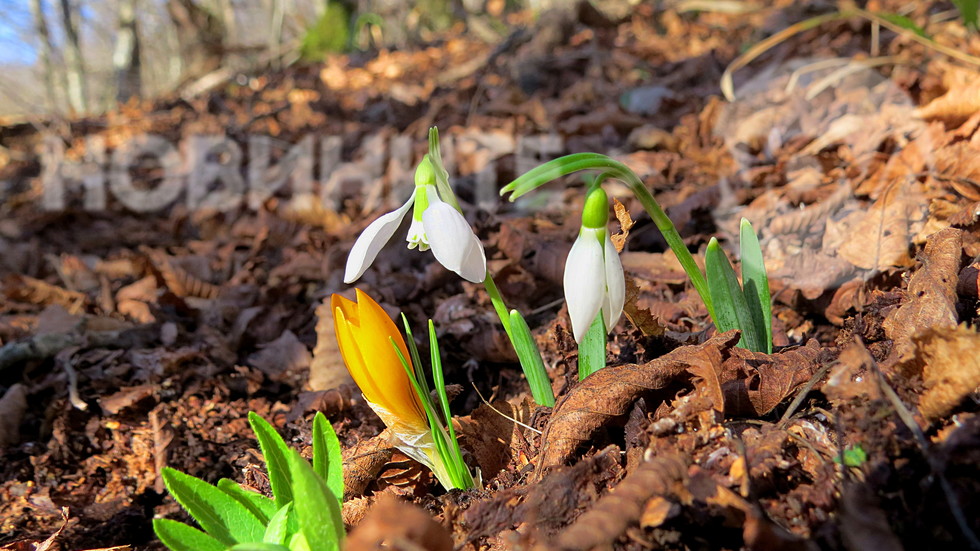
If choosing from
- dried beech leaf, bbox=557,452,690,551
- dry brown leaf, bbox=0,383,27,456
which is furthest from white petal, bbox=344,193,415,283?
dry brown leaf, bbox=0,383,27,456

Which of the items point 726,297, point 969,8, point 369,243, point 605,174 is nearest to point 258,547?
point 369,243

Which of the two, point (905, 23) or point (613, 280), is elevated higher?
point (905, 23)

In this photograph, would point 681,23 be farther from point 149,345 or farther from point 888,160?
point 149,345

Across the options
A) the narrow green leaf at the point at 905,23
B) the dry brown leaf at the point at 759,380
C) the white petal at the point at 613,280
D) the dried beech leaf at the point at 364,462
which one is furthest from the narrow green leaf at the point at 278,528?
the narrow green leaf at the point at 905,23

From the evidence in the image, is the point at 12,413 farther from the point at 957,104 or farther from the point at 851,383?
the point at 957,104

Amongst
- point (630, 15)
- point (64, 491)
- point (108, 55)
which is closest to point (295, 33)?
point (630, 15)

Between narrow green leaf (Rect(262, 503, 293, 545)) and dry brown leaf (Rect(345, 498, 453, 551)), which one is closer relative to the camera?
dry brown leaf (Rect(345, 498, 453, 551))

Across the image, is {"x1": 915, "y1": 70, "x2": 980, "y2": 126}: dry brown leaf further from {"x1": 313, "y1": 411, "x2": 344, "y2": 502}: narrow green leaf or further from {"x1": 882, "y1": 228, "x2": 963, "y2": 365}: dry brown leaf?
{"x1": 313, "y1": 411, "x2": 344, "y2": 502}: narrow green leaf
